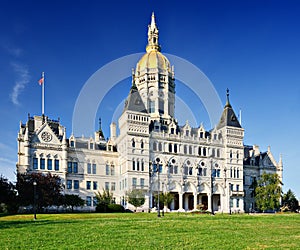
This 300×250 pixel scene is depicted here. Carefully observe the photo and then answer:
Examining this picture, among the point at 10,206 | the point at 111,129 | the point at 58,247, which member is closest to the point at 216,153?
the point at 111,129

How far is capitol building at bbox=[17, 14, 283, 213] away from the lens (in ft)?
215

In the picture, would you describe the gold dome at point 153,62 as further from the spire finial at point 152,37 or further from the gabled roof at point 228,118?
the gabled roof at point 228,118

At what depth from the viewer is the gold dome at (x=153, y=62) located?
8544 centimetres

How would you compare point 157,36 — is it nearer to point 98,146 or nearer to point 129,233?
point 98,146

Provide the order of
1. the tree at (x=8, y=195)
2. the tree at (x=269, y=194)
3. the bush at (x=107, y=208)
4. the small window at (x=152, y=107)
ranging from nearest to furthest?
1. the tree at (x=8, y=195)
2. the bush at (x=107, y=208)
3. the tree at (x=269, y=194)
4. the small window at (x=152, y=107)

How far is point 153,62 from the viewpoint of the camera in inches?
3376

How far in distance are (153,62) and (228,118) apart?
22618 millimetres

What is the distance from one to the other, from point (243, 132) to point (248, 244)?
67.2 metres

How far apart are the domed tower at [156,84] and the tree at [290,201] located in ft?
104

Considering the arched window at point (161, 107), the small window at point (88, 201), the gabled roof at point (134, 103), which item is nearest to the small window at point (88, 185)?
the small window at point (88, 201)

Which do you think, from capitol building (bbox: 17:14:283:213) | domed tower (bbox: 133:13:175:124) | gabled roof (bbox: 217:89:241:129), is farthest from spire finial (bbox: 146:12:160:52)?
gabled roof (bbox: 217:89:241:129)

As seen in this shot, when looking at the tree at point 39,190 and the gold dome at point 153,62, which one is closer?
the tree at point 39,190

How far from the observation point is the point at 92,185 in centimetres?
6894

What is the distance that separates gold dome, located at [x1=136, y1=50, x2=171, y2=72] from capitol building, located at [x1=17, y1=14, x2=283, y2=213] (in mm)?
Answer: 1664
